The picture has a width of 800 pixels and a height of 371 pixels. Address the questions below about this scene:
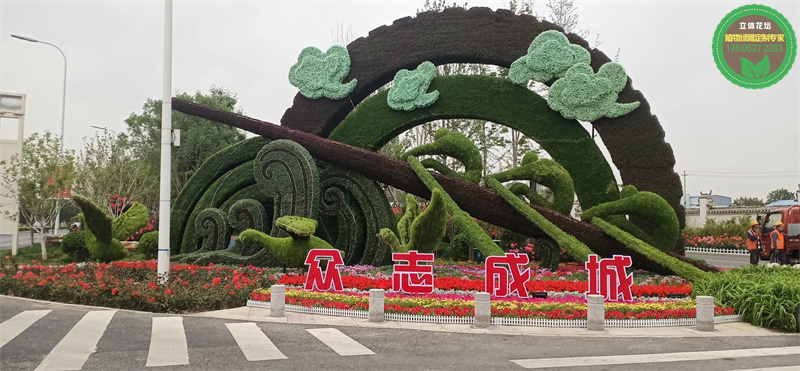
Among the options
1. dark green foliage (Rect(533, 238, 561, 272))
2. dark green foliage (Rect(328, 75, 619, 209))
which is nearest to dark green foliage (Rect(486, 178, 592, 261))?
dark green foliage (Rect(533, 238, 561, 272))

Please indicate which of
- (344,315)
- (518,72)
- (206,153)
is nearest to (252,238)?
(344,315)

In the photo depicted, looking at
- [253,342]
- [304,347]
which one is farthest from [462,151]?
[253,342]

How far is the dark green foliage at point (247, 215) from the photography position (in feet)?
49.8

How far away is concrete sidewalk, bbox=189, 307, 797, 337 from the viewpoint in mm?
8680

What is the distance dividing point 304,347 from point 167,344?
6.35ft

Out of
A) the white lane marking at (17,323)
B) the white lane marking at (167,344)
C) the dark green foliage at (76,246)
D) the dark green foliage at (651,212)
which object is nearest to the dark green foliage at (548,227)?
the dark green foliage at (651,212)

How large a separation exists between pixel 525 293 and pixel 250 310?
5.44 m

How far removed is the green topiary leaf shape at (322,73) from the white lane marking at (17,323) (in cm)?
1037

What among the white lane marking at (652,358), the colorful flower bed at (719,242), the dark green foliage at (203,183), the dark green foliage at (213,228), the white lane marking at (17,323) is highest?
the dark green foliage at (203,183)

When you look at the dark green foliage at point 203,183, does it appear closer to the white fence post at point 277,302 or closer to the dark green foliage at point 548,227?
the white fence post at point 277,302

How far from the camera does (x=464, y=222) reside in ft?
42.7

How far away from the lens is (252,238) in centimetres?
1302

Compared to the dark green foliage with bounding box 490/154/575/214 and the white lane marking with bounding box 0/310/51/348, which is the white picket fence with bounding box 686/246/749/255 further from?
the white lane marking with bounding box 0/310/51/348

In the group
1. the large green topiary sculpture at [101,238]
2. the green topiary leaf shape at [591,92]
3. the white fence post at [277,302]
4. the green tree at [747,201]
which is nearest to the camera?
the white fence post at [277,302]
